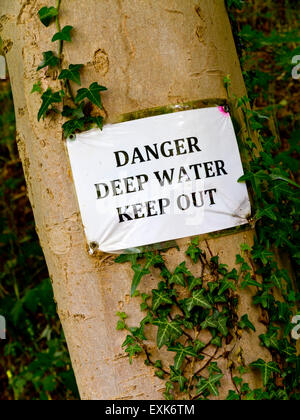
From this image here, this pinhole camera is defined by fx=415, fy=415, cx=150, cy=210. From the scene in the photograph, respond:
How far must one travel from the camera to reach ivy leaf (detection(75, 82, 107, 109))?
1324 millimetres

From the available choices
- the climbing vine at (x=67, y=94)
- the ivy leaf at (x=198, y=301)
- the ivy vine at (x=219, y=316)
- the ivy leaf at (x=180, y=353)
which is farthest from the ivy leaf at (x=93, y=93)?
the ivy leaf at (x=180, y=353)

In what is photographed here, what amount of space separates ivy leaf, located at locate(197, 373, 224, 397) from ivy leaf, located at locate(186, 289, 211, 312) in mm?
236

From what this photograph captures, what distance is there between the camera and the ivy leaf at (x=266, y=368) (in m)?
1.41

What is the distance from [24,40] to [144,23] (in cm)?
42

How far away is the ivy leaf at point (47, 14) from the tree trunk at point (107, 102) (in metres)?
0.03

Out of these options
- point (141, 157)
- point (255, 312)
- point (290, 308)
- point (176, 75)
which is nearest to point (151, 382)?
point (255, 312)

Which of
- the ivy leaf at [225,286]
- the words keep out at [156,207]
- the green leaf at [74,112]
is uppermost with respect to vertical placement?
the green leaf at [74,112]

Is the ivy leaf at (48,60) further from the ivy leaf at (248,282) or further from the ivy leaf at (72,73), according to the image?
the ivy leaf at (248,282)

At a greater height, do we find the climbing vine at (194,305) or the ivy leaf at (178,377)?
the climbing vine at (194,305)

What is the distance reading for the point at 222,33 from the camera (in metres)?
1.51

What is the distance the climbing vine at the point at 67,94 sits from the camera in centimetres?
133

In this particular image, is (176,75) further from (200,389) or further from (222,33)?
(200,389)

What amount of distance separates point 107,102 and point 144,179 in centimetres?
28

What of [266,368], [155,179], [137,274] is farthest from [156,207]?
[266,368]
